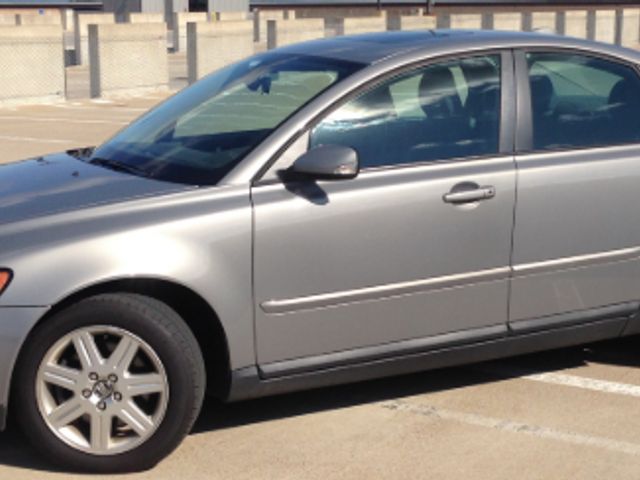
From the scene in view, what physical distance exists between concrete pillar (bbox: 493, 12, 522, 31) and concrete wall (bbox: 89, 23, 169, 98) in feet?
47.4

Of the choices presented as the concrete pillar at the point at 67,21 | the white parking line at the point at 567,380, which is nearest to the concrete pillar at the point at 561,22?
the concrete pillar at the point at 67,21

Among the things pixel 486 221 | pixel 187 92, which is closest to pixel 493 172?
pixel 486 221

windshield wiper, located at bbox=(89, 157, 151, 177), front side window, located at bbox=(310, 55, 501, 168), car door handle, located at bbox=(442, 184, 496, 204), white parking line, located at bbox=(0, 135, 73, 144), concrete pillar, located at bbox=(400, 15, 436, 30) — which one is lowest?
white parking line, located at bbox=(0, 135, 73, 144)

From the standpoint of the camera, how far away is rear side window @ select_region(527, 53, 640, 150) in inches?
208

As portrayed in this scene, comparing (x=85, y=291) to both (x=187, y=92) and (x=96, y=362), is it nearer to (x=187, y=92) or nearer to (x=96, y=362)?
(x=96, y=362)

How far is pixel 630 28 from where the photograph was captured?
40312 millimetres

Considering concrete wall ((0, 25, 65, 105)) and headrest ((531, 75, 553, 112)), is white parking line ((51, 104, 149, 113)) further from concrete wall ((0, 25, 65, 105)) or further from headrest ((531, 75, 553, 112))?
headrest ((531, 75, 553, 112))

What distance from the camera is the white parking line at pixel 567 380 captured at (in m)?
5.50

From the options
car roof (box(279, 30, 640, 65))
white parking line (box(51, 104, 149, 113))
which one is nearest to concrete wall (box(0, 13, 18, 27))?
white parking line (box(51, 104, 149, 113))

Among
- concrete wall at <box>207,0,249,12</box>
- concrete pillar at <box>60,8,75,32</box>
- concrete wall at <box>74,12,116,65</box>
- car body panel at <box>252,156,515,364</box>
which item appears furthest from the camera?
concrete wall at <box>207,0,249,12</box>

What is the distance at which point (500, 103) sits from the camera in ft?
17.0

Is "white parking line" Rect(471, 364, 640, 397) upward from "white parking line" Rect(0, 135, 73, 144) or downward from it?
upward

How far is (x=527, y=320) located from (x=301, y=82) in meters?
1.39

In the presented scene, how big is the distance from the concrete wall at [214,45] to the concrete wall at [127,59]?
877mm
